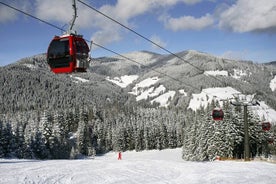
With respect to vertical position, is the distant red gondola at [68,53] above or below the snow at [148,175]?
above

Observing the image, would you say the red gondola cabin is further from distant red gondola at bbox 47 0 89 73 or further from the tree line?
the tree line

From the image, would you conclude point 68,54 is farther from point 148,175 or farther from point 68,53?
point 148,175

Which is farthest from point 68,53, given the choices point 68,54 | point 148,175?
point 148,175

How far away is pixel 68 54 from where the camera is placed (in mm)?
19031

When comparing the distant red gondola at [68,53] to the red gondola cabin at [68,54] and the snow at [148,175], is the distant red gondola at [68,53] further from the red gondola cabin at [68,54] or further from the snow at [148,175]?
the snow at [148,175]

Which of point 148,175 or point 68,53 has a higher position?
point 68,53

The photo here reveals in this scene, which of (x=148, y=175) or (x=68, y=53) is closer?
(x=68, y=53)

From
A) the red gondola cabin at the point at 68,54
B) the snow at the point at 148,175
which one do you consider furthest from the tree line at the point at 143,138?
the red gondola cabin at the point at 68,54

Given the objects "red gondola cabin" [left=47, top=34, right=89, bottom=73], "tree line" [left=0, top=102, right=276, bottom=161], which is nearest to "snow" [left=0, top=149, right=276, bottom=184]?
"red gondola cabin" [left=47, top=34, right=89, bottom=73]

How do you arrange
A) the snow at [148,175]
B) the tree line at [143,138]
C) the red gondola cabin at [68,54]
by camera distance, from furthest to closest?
1. the tree line at [143,138]
2. the snow at [148,175]
3. the red gondola cabin at [68,54]

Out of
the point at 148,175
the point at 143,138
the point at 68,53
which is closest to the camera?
the point at 68,53

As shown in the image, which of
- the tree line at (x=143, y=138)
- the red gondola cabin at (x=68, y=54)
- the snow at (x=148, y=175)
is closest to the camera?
the red gondola cabin at (x=68, y=54)

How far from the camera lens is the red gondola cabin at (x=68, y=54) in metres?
A: 19.0

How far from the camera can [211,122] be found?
2419 inches
